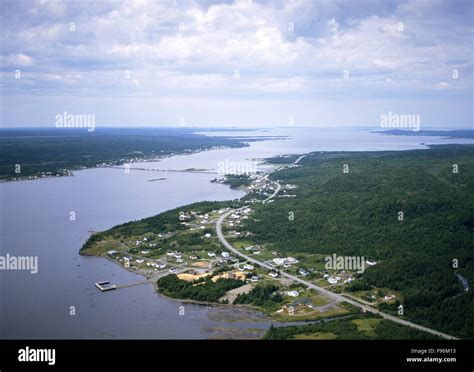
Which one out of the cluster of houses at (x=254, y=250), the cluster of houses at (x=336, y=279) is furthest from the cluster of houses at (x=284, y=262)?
the cluster of houses at (x=336, y=279)

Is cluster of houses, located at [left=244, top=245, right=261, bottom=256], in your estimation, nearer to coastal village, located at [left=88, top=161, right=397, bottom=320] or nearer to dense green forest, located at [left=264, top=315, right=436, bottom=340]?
coastal village, located at [left=88, top=161, right=397, bottom=320]

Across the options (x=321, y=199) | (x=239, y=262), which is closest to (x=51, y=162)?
(x=321, y=199)

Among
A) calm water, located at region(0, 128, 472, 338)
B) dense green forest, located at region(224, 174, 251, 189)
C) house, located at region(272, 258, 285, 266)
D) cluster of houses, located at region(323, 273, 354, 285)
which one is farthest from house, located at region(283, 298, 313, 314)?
dense green forest, located at region(224, 174, 251, 189)

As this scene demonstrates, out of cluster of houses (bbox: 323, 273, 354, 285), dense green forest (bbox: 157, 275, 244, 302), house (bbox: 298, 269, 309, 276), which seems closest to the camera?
dense green forest (bbox: 157, 275, 244, 302)

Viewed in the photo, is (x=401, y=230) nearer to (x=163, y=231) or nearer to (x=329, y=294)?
(x=329, y=294)

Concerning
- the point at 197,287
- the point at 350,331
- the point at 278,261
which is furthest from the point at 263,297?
the point at 278,261
